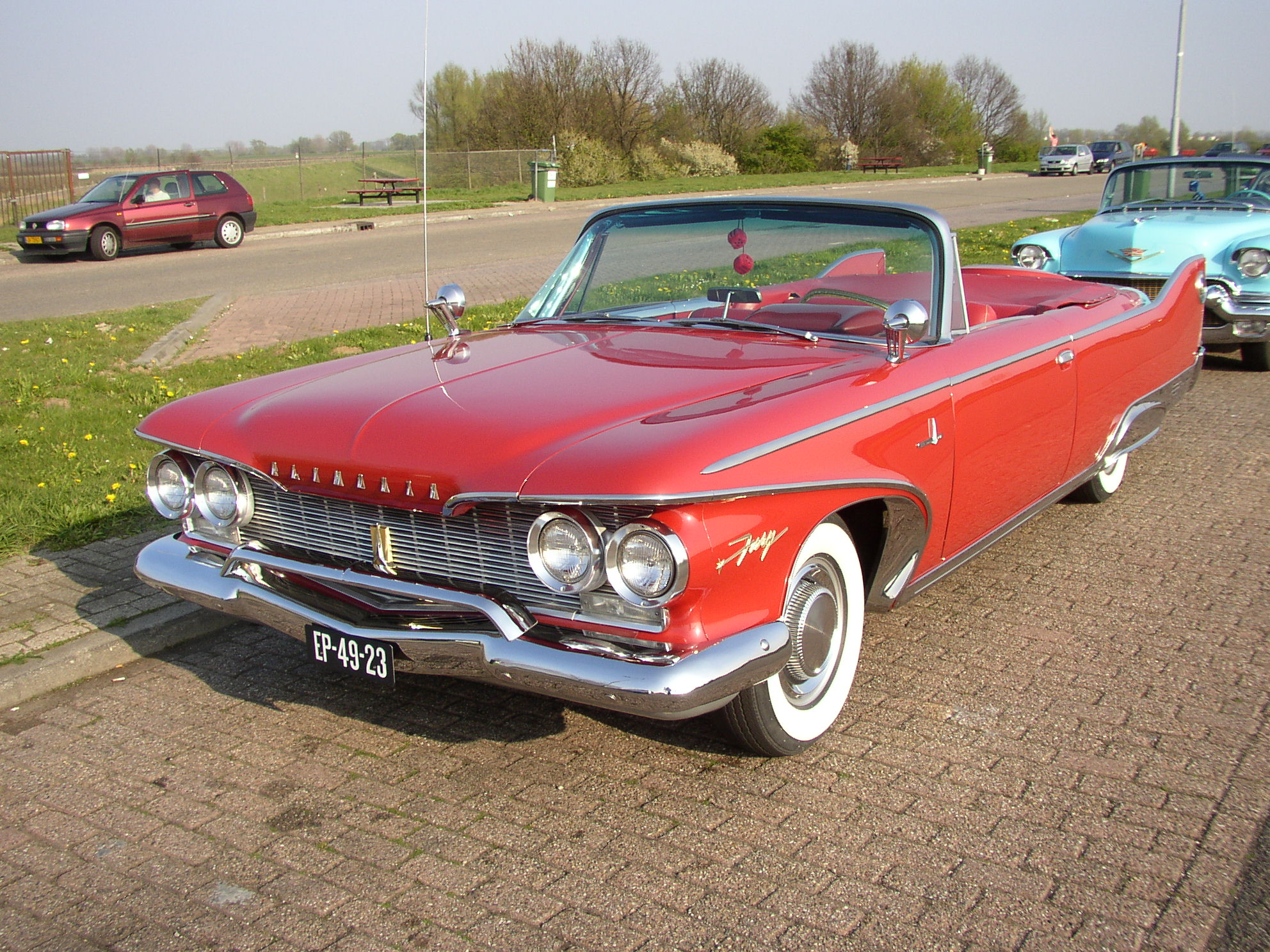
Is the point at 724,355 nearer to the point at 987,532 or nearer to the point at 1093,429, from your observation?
the point at 987,532

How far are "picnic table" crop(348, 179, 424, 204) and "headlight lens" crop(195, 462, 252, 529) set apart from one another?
26.4 metres

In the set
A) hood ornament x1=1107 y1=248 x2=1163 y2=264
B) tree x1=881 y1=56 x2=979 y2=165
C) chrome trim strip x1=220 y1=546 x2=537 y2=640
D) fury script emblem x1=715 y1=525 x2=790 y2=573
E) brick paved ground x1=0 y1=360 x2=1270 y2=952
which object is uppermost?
tree x1=881 y1=56 x2=979 y2=165

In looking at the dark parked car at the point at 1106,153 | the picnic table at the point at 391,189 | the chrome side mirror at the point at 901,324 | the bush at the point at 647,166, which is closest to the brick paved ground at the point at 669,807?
the chrome side mirror at the point at 901,324

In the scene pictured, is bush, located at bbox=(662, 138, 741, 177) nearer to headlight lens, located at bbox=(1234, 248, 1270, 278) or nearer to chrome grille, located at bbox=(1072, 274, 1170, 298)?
chrome grille, located at bbox=(1072, 274, 1170, 298)

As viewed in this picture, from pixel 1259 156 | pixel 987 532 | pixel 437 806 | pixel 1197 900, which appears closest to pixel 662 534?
pixel 437 806

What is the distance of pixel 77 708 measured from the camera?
3.77 meters

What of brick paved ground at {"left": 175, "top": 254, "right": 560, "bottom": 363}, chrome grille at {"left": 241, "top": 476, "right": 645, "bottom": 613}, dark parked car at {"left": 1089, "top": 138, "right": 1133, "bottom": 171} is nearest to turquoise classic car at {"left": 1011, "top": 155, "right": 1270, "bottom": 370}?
brick paved ground at {"left": 175, "top": 254, "right": 560, "bottom": 363}

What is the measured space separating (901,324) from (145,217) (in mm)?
17918

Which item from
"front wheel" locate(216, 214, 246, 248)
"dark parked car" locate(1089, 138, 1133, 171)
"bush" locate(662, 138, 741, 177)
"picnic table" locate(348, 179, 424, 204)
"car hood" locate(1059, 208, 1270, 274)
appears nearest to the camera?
"car hood" locate(1059, 208, 1270, 274)

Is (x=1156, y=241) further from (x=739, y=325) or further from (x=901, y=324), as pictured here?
(x=901, y=324)

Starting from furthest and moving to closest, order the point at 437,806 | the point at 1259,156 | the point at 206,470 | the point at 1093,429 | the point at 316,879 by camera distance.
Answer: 1. the point at 1259,156
2. the point at 1093,429
3. the point at 206,470
4. the point at 437,806
5. the point at 316,879

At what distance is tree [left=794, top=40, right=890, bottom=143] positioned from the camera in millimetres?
59719

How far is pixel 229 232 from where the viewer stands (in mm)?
19891

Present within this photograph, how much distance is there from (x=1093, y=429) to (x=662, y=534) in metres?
2.92
